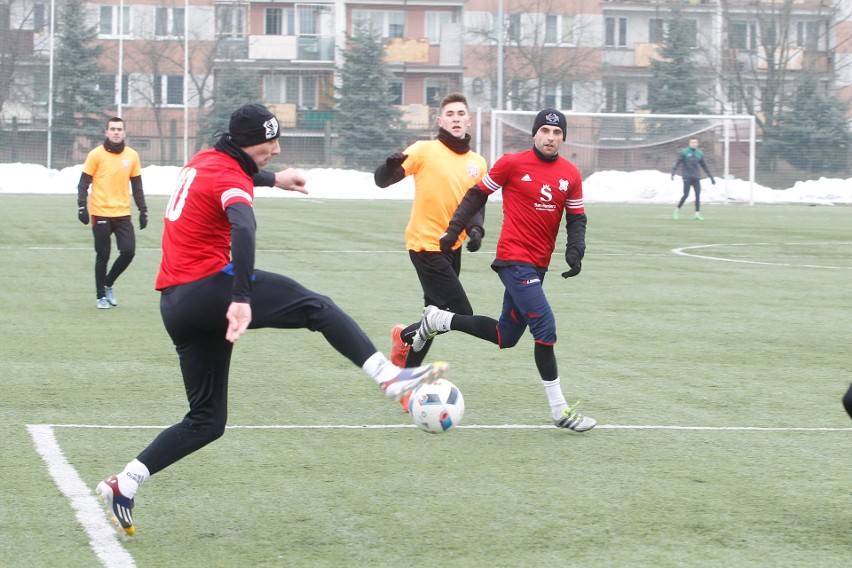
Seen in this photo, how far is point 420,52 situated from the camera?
62906 millimetres

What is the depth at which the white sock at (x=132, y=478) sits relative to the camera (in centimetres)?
546

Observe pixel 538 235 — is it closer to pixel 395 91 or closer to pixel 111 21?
pixel 395 91

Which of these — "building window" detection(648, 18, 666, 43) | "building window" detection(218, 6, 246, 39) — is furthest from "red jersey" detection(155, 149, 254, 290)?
"building window" detection(648, 18, 666, 43)

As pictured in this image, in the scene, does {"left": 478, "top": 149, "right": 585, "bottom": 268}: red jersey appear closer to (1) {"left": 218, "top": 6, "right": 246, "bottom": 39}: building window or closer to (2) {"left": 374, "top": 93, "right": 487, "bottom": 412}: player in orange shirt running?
(2) {"left": 374, "top": 93, "right": 487, "bottom": 412}: player in orange shirt running

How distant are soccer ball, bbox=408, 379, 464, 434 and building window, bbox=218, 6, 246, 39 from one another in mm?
56021

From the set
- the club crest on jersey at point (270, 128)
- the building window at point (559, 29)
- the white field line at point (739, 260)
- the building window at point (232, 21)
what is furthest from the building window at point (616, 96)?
the club crest on jersey at point (270, 128)

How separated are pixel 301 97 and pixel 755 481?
55495 mm

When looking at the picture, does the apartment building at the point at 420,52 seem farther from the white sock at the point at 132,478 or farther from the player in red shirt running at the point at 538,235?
the white sock at the point at 132,478

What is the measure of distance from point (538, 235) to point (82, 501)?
132 inches

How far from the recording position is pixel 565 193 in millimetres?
8141

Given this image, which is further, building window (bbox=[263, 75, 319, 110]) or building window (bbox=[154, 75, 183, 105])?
building window (bbox=[263, 75, 319, 110])

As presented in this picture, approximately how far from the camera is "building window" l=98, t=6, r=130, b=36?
203 ft

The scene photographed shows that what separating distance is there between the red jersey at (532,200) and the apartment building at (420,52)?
151 ft

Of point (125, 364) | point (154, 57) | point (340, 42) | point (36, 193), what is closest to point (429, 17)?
point (340, 42)
